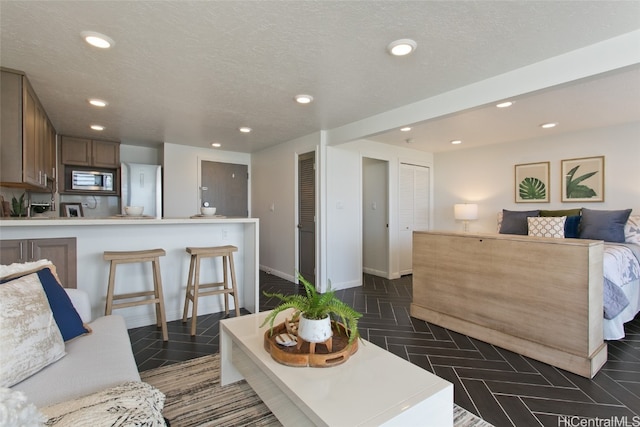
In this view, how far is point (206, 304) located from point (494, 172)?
4.78 m

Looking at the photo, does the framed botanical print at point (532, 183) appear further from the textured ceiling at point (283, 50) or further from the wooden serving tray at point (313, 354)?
the wooden serving tray at point (313, 354)

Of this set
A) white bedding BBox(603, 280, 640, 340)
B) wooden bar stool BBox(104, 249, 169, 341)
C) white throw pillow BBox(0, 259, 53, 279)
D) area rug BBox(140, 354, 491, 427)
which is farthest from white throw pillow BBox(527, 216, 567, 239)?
white throw pillow BBox(0, 259, 53, 279)

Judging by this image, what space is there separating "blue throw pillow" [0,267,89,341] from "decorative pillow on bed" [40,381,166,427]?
82 centimetres

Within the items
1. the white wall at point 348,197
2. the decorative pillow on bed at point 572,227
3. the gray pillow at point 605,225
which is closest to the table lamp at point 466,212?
the white wall at point 348,197

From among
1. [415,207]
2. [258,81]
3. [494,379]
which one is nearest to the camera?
[494,379]

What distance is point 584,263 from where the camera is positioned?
6.79 feet

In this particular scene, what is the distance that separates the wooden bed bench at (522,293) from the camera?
6.91 ft

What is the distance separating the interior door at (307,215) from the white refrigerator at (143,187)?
2.29 m

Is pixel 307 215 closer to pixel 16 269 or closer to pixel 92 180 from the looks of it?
pixel 16 269

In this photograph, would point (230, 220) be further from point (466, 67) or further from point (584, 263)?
point (584, 263)

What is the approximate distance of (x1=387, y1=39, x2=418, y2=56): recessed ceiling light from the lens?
6.30 ft

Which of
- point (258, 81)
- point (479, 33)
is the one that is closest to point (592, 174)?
point (479, 33)

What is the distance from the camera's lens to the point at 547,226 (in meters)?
3.84

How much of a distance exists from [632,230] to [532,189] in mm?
1284
